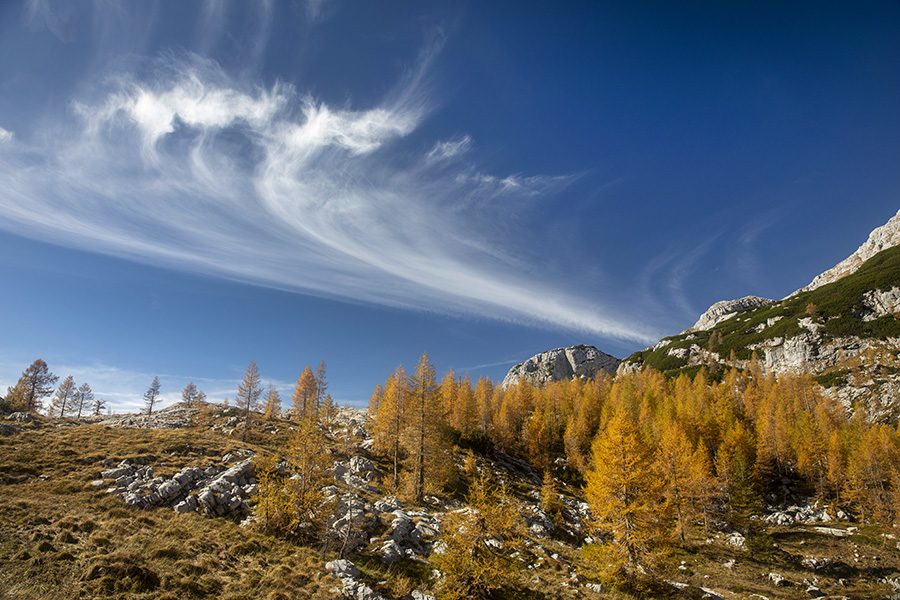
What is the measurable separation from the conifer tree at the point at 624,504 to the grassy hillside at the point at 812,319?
137218 mm

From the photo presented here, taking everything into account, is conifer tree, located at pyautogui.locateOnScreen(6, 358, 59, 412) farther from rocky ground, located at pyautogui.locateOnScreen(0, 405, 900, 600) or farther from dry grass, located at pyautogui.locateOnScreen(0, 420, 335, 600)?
dry grass, located at pyautogui.locateOnScreen(0, 420, 335, 600)

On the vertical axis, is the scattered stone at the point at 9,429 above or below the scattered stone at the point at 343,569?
above

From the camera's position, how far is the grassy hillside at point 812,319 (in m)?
111

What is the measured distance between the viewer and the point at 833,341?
362ft

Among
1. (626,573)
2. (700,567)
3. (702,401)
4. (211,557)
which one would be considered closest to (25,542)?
(211,557)

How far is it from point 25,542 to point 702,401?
306ft

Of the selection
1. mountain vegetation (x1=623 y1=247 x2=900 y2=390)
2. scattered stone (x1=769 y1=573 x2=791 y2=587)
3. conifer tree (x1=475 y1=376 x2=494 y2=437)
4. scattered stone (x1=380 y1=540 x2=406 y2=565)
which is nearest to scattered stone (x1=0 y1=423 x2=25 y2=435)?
scattered stone (x1=380 y1=540 x2=406 y2=565)

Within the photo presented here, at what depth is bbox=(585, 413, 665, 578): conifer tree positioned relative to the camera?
859 inches

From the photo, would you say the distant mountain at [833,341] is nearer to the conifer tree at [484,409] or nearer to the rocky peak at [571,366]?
the rocky peak at [571,366]

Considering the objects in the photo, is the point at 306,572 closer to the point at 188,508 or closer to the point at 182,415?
the point at 188,508

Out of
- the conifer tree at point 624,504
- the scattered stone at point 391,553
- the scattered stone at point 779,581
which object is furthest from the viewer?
the scattered stone at point 779,581

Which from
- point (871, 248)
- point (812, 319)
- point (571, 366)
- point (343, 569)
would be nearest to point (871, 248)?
point (871, 248)

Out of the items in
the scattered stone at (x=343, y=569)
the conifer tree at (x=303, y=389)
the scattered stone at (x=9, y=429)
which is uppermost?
the conifer tree at (x=303, y=389)

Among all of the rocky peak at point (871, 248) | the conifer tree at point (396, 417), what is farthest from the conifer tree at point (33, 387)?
the rocky peak at point (871, 248)
